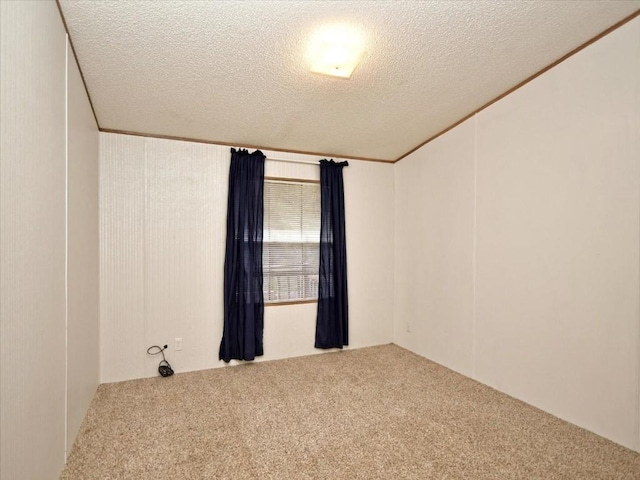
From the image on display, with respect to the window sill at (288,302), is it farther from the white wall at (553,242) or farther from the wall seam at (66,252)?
the wall seam at (66,252)

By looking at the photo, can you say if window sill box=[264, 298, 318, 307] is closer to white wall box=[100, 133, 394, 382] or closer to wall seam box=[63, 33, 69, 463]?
white wall box=[100, 133, 394, 382]

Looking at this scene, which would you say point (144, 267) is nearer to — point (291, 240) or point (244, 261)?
point (244, 261)

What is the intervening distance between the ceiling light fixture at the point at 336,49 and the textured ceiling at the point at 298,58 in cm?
6

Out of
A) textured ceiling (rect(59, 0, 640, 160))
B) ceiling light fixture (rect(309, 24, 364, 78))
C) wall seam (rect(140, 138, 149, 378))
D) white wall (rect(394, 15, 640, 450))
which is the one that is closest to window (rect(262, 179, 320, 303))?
textured ceiling (rect(59, 0, 640, 160))

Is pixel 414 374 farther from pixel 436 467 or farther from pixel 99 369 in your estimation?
pixel 99 369

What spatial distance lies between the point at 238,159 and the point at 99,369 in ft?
7.64

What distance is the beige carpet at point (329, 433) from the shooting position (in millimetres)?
1754

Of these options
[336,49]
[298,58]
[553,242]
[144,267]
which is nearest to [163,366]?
[144,267]

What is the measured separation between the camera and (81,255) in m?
2.22

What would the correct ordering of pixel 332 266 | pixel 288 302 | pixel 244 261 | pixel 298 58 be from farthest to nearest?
pixel 332 266, pixel 288 302, pixel 244 261, pixel 298 58

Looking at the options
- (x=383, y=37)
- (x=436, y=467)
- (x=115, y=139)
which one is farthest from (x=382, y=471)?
(x=115, y=139)

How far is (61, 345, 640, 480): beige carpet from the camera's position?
1.75 metres

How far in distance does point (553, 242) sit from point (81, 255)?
10.5 feet

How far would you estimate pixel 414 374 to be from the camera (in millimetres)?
3107
